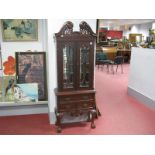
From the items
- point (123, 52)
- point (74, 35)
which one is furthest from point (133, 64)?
point (123, 52)

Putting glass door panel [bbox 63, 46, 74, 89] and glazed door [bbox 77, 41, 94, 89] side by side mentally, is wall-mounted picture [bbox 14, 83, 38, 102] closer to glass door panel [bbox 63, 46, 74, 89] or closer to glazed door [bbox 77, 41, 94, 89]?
glass door panel [bbox 63, 46, 74, 89]

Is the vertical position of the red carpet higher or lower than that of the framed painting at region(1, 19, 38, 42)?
lower

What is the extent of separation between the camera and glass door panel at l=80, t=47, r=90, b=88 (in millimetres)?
3077

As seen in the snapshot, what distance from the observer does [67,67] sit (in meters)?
3.11

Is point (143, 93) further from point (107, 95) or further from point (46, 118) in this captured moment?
point (46, 118)

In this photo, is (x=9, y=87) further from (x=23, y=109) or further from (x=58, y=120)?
(x=58, y=120)

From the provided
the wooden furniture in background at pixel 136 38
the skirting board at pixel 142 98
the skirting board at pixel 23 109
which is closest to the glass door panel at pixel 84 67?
the skirting board at pixel 23 109

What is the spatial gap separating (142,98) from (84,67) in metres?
2.22

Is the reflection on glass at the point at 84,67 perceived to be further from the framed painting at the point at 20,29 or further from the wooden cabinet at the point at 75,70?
the framed painting at the point at 20,29

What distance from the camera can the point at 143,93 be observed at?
4.56 metres

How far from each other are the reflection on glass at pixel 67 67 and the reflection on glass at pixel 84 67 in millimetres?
182

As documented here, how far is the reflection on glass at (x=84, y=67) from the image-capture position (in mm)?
3080

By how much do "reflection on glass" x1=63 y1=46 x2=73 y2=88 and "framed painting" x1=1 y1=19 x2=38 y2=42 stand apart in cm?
89

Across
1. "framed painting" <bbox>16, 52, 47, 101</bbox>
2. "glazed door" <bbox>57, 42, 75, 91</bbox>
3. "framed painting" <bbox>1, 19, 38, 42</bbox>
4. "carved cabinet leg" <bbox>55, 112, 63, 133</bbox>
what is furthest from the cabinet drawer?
"framed painting" <bbox>1, 19, 38, 42</bbox>
